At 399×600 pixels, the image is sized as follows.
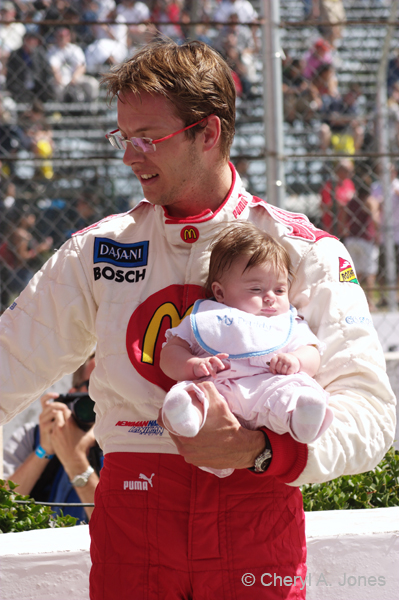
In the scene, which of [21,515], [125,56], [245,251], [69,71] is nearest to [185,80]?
[245,251]

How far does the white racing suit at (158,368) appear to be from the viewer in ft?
4.98

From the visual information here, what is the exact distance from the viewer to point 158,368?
1.64 meters

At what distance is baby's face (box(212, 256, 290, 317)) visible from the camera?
164cm

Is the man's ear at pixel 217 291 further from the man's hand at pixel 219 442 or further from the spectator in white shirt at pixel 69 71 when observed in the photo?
the spectator in white shirt at pixel 69 71

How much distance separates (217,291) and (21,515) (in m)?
1.52

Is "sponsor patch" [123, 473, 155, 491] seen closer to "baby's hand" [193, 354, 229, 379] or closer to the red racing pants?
the red racing pants

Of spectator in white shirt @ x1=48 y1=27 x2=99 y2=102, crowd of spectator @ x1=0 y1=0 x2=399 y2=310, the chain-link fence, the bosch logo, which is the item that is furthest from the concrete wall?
spectator in white shirt @ x1=48 y1=27 x2=99 y2=102

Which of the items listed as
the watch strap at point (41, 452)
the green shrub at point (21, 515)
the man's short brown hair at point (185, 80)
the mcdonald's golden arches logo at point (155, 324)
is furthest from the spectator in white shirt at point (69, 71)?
the mcdonald's golden arches logo at point (155, 324)

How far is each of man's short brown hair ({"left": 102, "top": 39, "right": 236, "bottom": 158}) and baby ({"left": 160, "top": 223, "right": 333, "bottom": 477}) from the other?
1.03 ft

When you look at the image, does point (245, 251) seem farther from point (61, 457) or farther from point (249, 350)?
point (61, 457)

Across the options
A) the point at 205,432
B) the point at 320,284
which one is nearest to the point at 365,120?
the point at 320,284

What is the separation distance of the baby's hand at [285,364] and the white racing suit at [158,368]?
0.13m

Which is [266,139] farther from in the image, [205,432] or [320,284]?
[205,432]

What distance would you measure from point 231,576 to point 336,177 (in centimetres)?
463
